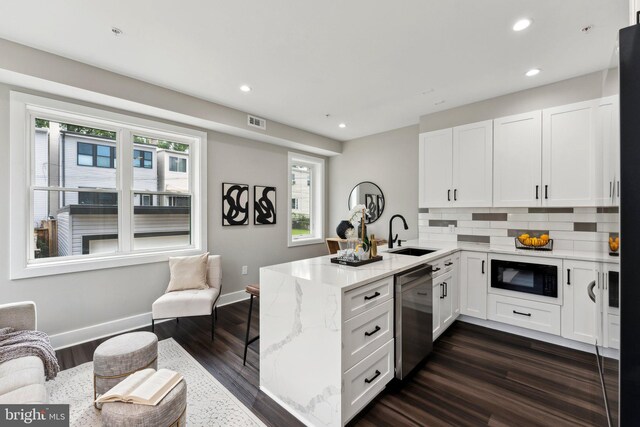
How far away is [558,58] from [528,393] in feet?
9.75

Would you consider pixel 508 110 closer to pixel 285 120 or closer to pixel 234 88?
pixel 285 120

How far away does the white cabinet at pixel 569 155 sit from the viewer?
2.78 metres

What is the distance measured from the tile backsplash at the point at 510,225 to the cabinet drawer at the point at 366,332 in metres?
2.26

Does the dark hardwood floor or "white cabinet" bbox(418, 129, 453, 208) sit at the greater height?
"white cabinet" bbox(418, 129, 453, 208)

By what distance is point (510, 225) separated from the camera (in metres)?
3.48

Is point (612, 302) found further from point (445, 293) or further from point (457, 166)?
point (457, 166)

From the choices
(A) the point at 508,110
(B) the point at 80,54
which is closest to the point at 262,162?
(B) the point at 80,54

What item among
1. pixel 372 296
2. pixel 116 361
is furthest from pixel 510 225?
pixel 116 361

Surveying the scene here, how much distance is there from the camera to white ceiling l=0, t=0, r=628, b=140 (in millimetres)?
1914

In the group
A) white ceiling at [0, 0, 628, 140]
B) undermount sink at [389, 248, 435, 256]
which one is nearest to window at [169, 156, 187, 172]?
white ceiling at [0, 0, 628, 140]

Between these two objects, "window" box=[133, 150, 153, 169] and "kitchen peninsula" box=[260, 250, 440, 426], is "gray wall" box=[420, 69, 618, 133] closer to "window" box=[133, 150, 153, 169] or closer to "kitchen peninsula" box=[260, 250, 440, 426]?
"kitchen peninsula" box=[260, 250, 440, 426]

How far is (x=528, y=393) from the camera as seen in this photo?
2.07m

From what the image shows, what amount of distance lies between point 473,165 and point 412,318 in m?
2.31

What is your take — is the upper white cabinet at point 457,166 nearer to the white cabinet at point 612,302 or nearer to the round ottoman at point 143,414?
the white cabinet at point 612,302
